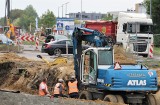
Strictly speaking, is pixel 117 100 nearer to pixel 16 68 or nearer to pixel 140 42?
pixel 16 68

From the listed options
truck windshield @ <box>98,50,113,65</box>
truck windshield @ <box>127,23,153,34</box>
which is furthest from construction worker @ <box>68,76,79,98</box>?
truck windshield @ <box>127,23,153,34</box>

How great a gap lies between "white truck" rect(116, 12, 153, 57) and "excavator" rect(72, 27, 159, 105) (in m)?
18.1

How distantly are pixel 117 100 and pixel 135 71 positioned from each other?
1207 mm

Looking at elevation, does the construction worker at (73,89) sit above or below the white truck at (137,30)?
below

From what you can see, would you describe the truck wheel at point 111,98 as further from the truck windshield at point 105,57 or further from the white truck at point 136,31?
the white truck at point 136,31

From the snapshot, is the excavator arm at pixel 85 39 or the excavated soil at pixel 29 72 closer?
the excavator arm at pixel 85 39

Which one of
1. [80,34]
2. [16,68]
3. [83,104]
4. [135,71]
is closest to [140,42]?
[16,68]

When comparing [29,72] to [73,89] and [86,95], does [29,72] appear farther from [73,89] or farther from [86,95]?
[86,95]

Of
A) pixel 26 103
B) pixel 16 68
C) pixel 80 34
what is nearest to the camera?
pixel 26 103

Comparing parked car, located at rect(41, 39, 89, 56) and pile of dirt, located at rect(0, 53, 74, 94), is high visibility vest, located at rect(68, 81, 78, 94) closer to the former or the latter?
pile of dirt, located at rect(0, 53, 74, 94)

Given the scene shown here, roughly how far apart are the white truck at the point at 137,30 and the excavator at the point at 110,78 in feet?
59.3

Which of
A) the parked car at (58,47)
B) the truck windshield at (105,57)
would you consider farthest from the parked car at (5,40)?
the truck windshield at (105,57)

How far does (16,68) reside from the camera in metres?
29.4

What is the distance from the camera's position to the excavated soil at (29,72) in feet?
86.9
